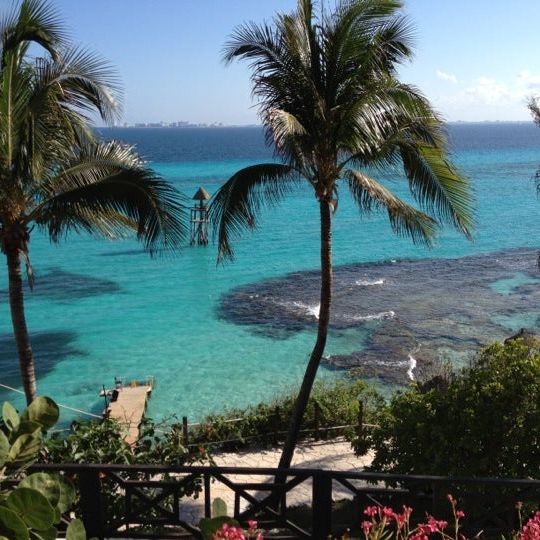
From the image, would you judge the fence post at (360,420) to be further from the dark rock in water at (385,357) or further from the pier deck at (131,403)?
the dark rock in water at (385,357)

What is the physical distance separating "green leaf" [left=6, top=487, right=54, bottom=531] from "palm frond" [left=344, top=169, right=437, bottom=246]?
675 centimetres

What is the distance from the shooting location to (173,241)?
8.44 m

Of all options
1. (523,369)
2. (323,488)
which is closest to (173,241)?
(323,488)

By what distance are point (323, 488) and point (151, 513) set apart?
3.53m

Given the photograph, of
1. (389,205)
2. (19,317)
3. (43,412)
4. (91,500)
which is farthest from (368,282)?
(43,412)

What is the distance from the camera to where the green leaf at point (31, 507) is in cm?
357

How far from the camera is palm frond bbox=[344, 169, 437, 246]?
30.8ft

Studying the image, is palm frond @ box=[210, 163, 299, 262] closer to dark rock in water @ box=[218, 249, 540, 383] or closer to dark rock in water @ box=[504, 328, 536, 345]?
dark rock in water @ box=[504, 328, 536, 345]

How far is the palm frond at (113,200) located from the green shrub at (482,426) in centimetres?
408

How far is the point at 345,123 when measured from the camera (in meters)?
8.79

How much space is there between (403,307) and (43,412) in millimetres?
24527

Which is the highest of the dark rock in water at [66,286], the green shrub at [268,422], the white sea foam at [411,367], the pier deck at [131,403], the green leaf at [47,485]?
the green leaf at [47,485]

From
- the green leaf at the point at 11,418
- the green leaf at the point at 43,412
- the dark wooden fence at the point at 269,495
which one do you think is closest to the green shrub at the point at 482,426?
the dark wooden fence at the point at 269,495

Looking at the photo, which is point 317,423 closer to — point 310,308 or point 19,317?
point 19,317
